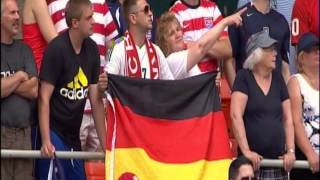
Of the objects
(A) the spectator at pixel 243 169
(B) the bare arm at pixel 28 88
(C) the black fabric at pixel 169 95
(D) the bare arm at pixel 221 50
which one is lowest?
(A) the spectator at pixel 243 169

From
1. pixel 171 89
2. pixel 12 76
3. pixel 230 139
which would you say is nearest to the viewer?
pixel 12 76

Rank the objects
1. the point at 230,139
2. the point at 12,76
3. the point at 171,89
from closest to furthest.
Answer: the point at 12,76, the point at 171,89, the point at 230,139

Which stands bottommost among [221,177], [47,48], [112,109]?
[221,177]

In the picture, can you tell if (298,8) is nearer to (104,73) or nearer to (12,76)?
(104,73)

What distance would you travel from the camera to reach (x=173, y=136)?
8445mm

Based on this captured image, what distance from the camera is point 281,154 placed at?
8344 millimetres

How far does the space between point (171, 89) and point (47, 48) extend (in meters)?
1.07

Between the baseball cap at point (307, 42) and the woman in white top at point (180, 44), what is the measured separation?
1.76ft

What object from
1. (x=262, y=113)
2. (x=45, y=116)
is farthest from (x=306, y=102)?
(x=45, y=116)

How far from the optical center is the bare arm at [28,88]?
795cm

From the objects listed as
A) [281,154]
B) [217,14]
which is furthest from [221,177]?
[217,14]

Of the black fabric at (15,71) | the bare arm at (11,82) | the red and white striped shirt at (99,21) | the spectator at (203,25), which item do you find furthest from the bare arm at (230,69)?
the bare arm at (11,82)

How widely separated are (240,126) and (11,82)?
72.2 inches

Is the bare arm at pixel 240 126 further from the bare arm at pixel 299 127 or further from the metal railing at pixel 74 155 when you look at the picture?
the bare arm at pixel 299 127
